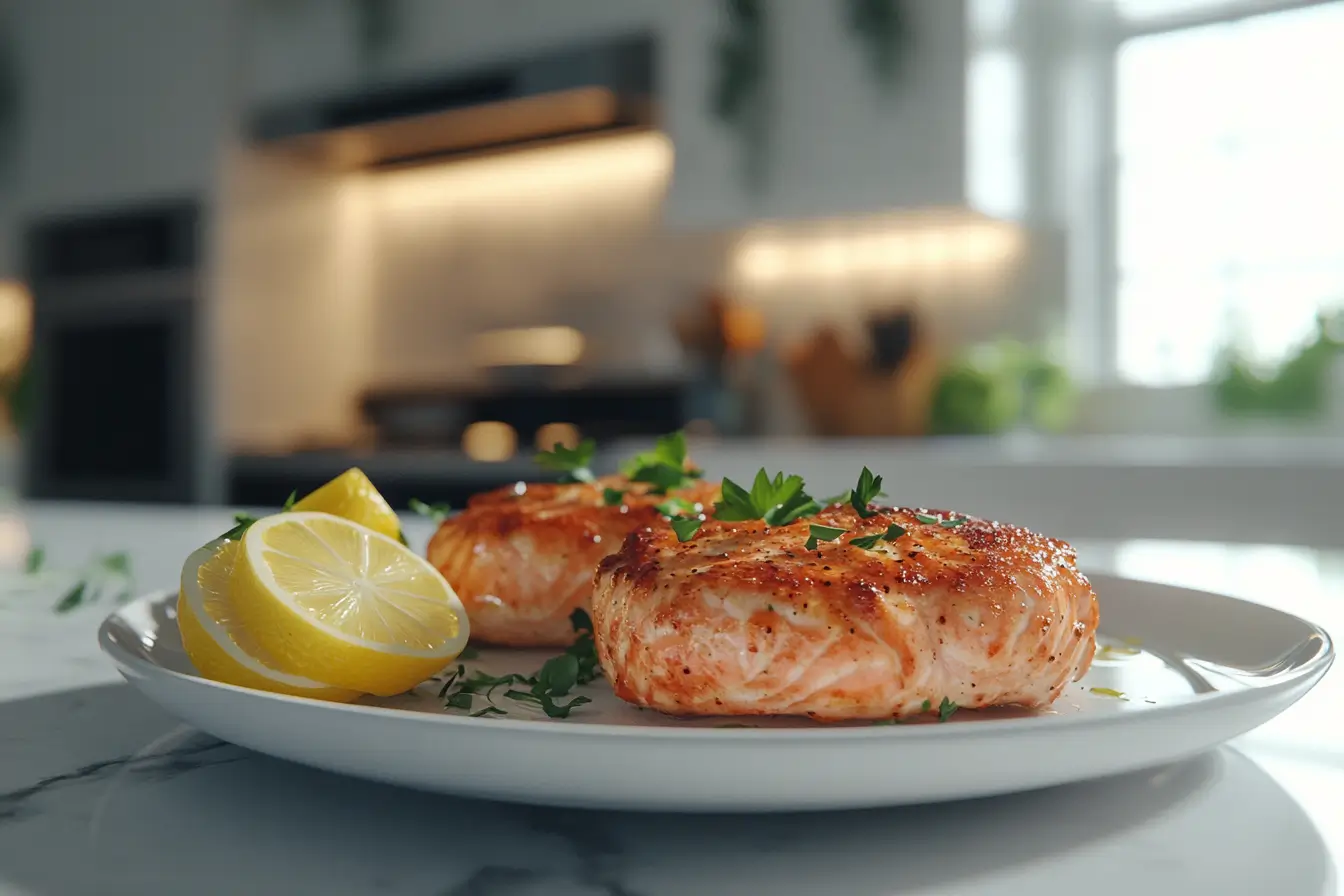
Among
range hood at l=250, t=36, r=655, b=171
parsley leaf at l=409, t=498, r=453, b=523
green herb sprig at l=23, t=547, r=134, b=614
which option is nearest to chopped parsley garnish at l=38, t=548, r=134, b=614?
green herb sprig at l=23, t=547, r=134, b=614

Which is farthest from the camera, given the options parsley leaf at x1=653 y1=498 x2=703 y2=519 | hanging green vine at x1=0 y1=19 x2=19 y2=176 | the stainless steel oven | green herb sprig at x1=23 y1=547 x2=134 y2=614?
hanging green vine at x1=0 y1=19 x2=19 y2=176

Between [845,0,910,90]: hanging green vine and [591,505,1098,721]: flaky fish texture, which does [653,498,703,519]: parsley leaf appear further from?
[845,0,910,90]: hanging green vine

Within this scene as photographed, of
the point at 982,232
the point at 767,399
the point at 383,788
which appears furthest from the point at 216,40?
the point at 383,788

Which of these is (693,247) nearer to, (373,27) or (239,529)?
(373,27)

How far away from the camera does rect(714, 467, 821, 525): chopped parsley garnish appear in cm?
62

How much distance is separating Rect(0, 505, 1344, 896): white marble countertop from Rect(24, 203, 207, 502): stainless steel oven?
394cm

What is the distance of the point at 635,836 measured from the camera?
0.43 m

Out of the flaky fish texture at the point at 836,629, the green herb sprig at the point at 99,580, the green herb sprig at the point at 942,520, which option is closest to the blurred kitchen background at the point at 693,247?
the green herb sprig at the point at 99,580

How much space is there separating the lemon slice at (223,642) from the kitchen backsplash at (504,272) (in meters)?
3.05

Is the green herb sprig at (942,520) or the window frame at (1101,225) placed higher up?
the window frame at (1101,225)

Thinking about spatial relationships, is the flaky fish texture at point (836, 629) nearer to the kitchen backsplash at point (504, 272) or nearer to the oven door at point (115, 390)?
the kitchen backsplash at point (504, 272)

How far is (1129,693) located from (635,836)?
0.32 metres

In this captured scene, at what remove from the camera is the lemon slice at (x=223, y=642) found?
56cm

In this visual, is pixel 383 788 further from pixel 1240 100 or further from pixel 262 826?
pixel 1240 100
